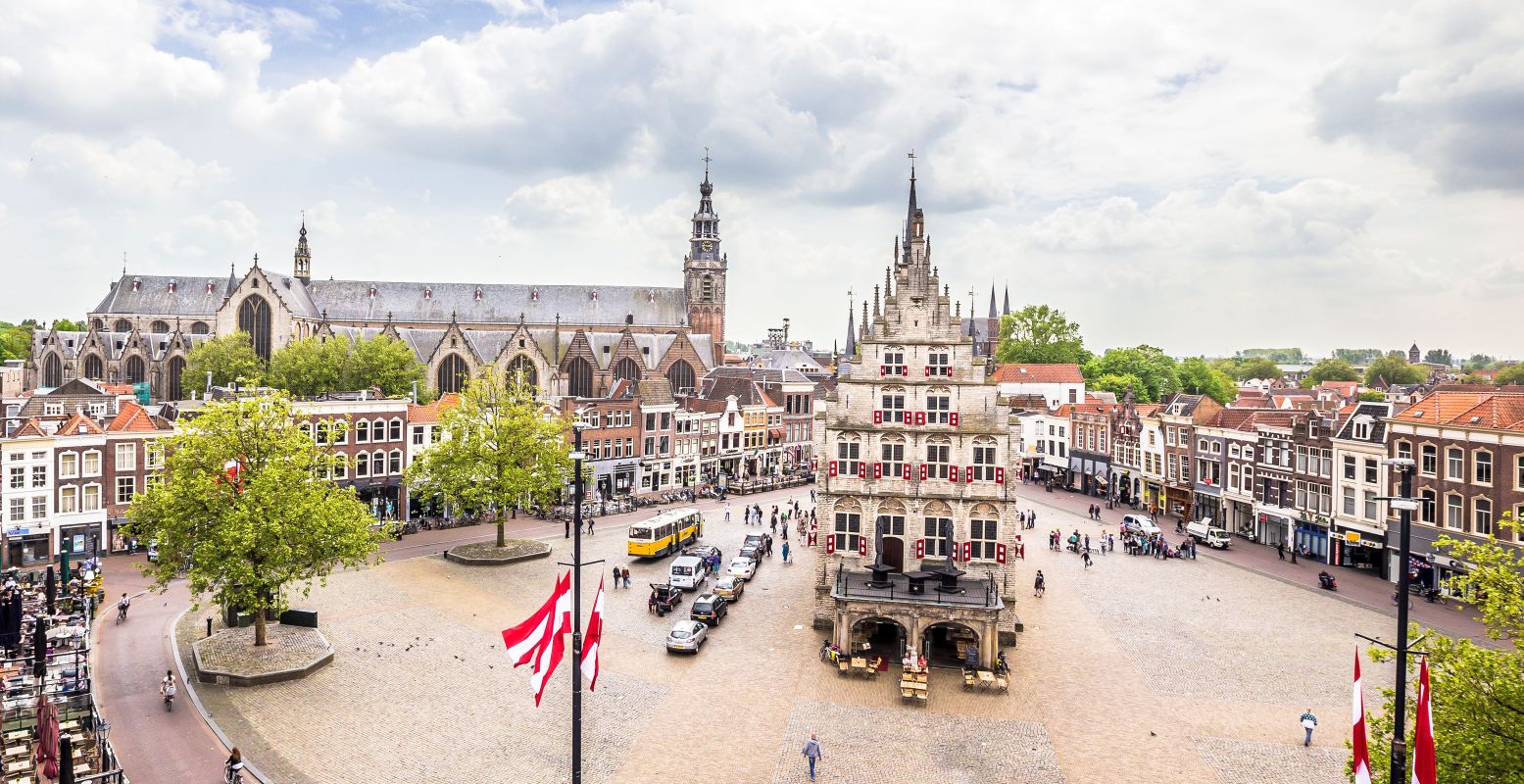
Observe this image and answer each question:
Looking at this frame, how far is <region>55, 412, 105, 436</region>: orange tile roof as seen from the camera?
4750 cm

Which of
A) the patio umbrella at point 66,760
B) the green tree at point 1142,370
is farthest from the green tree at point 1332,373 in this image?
the patio umbrella at point 66,760

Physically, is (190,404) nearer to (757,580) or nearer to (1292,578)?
(757,580)

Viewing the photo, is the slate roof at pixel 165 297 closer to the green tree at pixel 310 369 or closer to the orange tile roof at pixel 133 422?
the green tree at pixel 310 369

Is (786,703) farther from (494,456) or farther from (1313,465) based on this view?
(1313,465)

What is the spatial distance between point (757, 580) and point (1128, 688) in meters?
20.1

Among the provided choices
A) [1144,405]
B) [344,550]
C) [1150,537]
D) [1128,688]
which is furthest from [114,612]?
[1144,405]

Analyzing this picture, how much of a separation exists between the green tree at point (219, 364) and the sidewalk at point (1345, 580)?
73.8 m

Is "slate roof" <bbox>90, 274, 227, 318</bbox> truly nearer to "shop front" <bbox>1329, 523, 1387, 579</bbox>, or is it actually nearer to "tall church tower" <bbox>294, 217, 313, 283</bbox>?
"tall church tower" <bbox>294, 217, 313, 283</bbox>

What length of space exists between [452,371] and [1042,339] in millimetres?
73195

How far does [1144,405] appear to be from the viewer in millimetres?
75875

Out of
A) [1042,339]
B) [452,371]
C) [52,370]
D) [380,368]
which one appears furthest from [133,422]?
[1042,339]

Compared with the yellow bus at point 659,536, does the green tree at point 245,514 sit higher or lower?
higher

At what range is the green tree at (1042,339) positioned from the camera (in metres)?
112

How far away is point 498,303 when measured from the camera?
11244 cm
